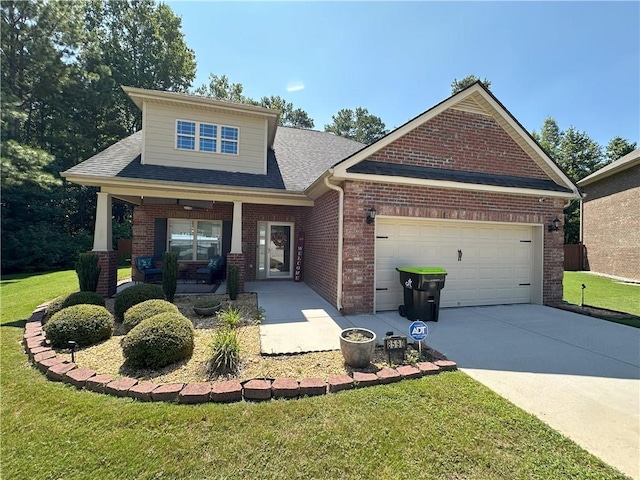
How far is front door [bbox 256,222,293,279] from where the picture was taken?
38.2 feet

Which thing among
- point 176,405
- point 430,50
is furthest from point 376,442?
point 430,50

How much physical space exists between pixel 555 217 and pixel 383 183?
5.61 m

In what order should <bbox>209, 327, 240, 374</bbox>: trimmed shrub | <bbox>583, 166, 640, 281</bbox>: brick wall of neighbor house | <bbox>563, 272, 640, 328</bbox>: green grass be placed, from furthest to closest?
<bbox>583, 166, 640, 281</bbox>: brick wall of neighbor house
<bbox>563, 272, 640, 328</bbox>: green grass
<bbox>209, 327, 240, 374</bbox>: trimmed shrub

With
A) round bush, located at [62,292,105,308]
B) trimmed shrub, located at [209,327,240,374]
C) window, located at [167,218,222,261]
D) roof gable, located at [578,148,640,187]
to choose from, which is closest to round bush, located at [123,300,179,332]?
round bush, located at [62,292,105,308]

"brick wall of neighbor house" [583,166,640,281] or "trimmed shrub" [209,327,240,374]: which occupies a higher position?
"brick wall of neighbor house" [583,166,640,281]

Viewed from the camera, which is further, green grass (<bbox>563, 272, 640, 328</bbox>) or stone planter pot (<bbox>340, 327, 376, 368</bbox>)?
green grass (<bbox>563, 272, 640, 328</bbox>)

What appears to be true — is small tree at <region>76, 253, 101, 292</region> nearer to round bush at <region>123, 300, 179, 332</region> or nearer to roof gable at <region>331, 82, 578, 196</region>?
round bush at <region>123, 300, 179, 332</region>

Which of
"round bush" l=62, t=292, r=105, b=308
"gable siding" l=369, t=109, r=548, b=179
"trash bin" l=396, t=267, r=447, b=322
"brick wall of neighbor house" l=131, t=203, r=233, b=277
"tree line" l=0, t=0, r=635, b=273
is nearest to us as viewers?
"round bush" l=62, t=292, r=105, b=308

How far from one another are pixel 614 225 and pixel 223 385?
23175mm

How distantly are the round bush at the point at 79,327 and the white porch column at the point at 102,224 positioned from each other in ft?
12.5

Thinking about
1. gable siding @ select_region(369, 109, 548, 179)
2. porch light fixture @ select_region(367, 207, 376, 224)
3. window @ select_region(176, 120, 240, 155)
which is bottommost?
porch light fixture @ select_region(367, 207, 376, 224)

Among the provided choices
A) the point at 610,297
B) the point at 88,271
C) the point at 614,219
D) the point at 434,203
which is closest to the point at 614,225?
the point at 614,219

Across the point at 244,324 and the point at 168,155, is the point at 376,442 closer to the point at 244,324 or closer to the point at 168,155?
the point at 244,324

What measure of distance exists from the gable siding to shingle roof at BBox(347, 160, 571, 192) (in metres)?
0.15
